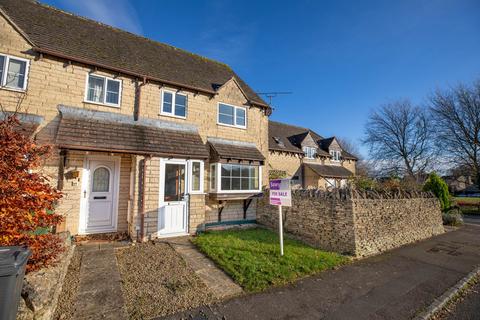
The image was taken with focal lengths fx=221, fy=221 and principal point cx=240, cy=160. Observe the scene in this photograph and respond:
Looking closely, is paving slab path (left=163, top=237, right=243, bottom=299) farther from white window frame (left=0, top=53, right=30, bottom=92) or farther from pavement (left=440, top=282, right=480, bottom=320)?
white window frame (left=0, top=53, right=30, bottom=92)

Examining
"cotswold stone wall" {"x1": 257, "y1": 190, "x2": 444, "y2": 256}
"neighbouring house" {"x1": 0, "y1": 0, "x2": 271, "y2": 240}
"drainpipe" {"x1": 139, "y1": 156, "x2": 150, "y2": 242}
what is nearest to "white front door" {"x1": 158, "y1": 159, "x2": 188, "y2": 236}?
"neighbouring house" {"x1": 0, "y1": 0, "x2": 271, "y2": 240}

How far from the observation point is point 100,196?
851cm

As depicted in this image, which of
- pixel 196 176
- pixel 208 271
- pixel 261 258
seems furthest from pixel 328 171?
pixel 208 271

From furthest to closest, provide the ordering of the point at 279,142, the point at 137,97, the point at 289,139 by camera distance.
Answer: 1. the point at 289,139
2. the point at 279,142
3. the point at 137,97

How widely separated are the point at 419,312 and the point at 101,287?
6589mm

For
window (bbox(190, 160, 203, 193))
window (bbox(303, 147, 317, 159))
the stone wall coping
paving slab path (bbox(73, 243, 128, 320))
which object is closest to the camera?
paving slab path (bbox(73, 243, 128, 320))

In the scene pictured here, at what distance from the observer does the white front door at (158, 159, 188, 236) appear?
8.66 metres

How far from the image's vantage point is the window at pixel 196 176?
31.0 feet

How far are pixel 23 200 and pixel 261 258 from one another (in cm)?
573

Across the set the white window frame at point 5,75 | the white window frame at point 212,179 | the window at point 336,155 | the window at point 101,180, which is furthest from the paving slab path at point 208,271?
the window at point 336,155

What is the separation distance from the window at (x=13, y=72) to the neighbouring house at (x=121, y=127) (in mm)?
28

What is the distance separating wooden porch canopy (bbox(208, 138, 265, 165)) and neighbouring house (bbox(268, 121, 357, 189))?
7734 mm

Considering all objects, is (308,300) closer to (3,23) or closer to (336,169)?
(3,23)

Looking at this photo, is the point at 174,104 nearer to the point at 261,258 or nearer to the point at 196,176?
the point at 196,176
